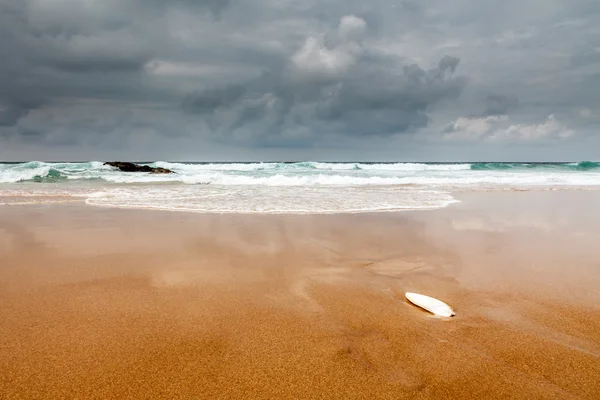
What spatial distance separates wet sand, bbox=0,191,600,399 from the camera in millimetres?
2078

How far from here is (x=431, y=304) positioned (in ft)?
10.1

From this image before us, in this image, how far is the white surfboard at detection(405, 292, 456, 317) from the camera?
2.97 meters

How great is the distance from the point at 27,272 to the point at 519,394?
14.4 feet

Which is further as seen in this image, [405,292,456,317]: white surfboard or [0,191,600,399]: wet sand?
[405,292,456,317]: white surfboard

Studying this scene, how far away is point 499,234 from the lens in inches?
239

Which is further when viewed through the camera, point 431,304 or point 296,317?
point 431,304

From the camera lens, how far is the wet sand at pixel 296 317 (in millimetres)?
2078

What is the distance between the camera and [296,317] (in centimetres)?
292

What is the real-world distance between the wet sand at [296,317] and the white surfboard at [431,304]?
8 centimetres

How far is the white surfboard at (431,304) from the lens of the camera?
2.97 meters

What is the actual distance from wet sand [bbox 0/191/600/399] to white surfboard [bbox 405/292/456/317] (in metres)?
0.08

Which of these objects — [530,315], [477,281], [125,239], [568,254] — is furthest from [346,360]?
[125,239]

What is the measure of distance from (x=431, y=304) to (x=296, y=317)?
1.07 metres

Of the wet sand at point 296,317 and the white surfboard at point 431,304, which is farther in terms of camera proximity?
the white surfboard at point 431,304
